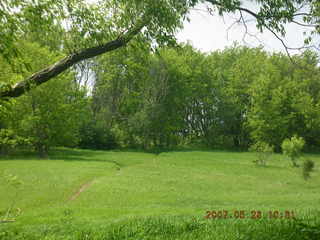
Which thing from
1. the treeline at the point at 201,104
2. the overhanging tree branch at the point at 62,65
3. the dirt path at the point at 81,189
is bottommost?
the dirt path at the point at 81,189

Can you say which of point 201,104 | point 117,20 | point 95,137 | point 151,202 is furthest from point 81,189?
point 201,104

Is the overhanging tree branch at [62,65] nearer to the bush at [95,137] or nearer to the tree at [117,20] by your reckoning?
the tree at [117,20]

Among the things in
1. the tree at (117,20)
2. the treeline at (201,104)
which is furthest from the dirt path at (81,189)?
the treeline at (201,104)

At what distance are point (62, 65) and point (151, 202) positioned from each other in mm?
9600

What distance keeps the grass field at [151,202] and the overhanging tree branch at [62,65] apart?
5.14ft

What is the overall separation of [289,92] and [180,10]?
177 feet

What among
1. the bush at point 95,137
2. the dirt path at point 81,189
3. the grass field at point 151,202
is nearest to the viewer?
the grass field at point 151,202

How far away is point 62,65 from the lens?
4.81 metres

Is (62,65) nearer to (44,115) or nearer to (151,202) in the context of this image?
(151,202)

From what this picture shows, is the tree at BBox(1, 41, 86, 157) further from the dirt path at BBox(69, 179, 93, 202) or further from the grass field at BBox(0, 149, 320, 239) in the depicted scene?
the dirt path at BBox(69, 179, 93, 202)

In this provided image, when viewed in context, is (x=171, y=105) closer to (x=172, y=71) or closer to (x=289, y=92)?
(x=172, y=71)

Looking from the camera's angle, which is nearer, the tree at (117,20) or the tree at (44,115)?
the tree at (117,20)

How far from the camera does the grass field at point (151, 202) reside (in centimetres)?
516

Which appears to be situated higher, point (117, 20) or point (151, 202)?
point (117, 20)
